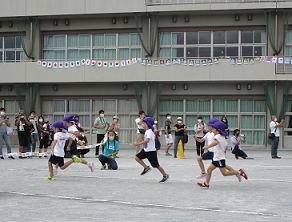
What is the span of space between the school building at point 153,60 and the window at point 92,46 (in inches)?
2.5

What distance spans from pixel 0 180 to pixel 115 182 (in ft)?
9.52

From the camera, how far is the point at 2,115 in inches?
693

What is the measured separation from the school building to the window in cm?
6

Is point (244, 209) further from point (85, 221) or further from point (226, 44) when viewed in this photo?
point (226, 44)

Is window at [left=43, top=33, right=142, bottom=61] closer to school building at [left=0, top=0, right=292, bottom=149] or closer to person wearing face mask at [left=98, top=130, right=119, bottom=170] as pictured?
school building at [left=0, top=0, right=292, bottom=149]

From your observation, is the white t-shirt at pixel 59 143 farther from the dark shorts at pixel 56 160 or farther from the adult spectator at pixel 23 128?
the adult spectator at pixel 23 128

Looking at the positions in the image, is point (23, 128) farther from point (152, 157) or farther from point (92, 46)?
point (92, 46)

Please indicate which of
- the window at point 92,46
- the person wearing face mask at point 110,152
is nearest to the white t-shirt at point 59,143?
the person wearing face mask at point 110,152

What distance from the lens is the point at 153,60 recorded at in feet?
87.1

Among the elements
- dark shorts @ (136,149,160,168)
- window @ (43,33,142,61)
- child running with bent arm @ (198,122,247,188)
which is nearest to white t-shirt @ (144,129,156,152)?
dark shorts @ (136,149,160,168)

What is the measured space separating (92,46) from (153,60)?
425 cm

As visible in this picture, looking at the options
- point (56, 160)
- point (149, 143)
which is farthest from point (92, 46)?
point (149, 143)

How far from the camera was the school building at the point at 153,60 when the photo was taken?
84.6 feet

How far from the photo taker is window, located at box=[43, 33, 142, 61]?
90.9 feet
